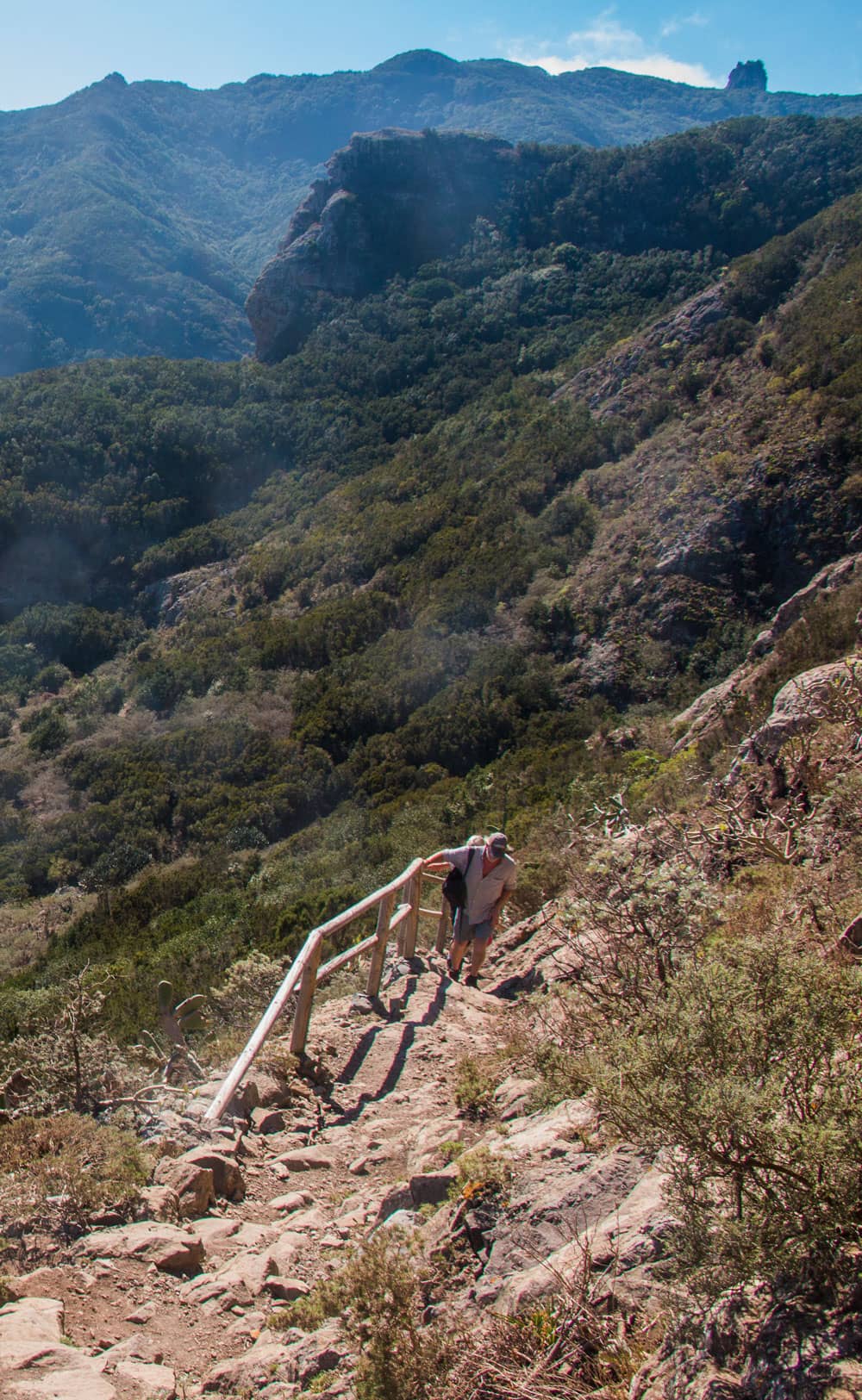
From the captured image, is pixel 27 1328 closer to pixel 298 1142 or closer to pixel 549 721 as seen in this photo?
pixel 298 1142

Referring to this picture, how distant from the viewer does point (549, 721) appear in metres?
20.9

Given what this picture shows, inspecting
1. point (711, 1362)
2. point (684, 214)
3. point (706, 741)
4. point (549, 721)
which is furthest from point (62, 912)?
point (684, 214)

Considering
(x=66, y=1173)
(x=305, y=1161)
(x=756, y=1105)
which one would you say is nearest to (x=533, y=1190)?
(x=756, y=1105)

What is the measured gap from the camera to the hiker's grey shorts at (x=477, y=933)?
20.3 feet

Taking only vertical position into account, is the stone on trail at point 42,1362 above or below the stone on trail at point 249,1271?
above

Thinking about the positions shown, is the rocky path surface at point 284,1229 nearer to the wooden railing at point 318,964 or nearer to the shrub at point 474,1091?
the shrub at point 474,1091

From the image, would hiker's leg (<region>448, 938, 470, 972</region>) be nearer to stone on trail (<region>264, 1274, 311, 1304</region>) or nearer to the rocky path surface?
the rocky path surface

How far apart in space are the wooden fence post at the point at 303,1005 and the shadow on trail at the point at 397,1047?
34 centimetres

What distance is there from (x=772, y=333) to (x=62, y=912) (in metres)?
25.4

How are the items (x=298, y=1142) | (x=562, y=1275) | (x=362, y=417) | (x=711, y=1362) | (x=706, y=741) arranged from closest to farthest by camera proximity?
(x=711, y=1362) < (x=562, y=1275) < (x=298, y=1142) < (x=706, y=741) < (x=362, y=417)

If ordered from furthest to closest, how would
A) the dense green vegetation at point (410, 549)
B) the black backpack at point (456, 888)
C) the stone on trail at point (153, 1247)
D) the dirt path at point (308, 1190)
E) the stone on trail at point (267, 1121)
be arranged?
the dense green vegetation at point (410, 549) → the black backpack at point (456, 888) → the stone on trail at point (267, 1121) → the stone on trail at point (153, 1247) → the dirt path at point (308, 1190)

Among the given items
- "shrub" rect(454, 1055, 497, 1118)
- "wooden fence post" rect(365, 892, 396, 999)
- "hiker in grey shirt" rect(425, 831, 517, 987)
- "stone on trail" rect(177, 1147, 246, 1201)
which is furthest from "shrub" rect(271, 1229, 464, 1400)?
"hiker in grey shirt" rect(425, 831, 517, 987)

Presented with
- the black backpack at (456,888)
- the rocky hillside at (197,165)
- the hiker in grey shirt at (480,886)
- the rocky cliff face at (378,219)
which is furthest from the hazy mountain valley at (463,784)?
the rocky hillside at (197,165)

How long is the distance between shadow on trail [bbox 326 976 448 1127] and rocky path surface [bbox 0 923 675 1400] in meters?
0.02
